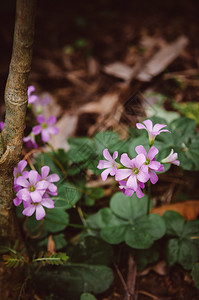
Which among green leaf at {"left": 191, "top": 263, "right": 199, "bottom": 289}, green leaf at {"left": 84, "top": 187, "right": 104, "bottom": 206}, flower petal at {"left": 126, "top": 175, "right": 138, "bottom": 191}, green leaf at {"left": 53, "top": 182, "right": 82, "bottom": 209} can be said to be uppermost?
flower petal at {"left": 126, "top": 175, "right": 138, "bottom": 191}

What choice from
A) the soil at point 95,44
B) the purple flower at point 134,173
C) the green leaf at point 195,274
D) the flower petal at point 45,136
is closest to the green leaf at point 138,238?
the green leaf at point 195,274

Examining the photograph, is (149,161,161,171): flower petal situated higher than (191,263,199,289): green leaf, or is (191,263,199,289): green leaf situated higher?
(149,161,161,171): flower petal

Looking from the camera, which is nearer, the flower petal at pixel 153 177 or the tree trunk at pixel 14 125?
the tree trunk at pixel 14 125

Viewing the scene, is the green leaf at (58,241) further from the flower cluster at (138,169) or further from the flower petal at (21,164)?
the flower cluster at (138,169)

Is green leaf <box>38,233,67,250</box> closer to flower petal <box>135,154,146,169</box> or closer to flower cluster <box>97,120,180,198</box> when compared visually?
flower cluster <box>97,120,180,198</box>

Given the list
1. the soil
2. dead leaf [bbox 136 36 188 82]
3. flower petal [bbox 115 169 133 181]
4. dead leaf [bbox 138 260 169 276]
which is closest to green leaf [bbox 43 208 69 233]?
dead leaf [bbox 138 260 169 276]

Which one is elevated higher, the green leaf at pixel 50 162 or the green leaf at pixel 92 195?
the green leaf at pixel 50 162

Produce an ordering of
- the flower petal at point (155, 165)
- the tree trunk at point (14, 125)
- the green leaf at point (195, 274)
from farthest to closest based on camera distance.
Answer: the green leaf at point (195, 274) < the flower petal at point (155, 165) < the tree trunk at point (14, 125)

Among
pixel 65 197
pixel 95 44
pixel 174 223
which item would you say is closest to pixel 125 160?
pixel 65 197
